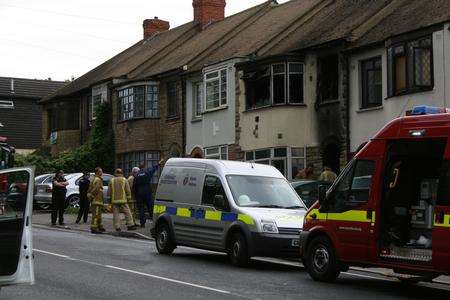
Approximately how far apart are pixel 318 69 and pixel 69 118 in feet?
68.3

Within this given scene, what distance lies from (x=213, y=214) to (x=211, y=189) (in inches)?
22.6

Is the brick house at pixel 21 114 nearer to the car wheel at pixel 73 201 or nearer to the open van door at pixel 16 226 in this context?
the car wheel at pixel 73 201

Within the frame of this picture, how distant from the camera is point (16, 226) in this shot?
8.40 m

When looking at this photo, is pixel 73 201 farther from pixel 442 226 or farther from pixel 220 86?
pixel 442 226

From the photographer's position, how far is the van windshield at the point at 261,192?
1446 centimetres

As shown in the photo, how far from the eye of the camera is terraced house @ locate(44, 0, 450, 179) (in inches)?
1075

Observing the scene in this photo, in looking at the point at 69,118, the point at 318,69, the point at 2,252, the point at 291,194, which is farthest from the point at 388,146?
the point at 69,118

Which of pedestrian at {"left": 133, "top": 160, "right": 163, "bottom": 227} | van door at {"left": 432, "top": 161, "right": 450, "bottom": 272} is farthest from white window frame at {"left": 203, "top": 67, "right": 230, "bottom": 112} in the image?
van door at {"left": 432, "top": 161, "right": 450, "bottom": 272}

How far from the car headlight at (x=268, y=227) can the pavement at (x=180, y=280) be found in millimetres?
694

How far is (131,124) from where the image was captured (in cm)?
3822

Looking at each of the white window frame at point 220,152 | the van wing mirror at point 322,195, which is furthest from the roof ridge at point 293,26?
the van wing mirror at point 322,195

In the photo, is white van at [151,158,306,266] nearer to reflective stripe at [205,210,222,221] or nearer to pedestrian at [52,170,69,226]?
reflective stripe at [205,210,222,221]

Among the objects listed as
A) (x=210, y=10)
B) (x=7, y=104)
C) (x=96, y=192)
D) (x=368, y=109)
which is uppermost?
(x=210, y=10)

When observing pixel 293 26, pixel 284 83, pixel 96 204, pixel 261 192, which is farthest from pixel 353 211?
pixel 293 26
